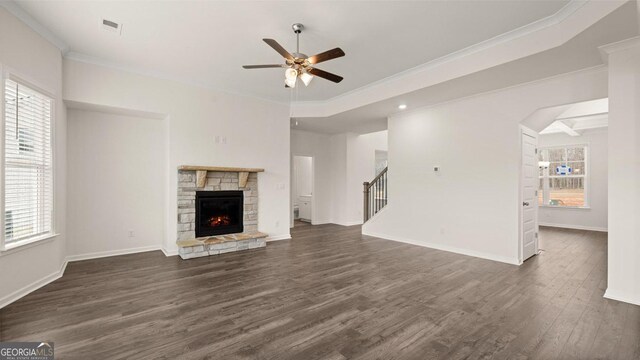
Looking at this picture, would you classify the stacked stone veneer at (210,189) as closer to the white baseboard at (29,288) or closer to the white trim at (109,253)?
the white trim at (109,253)

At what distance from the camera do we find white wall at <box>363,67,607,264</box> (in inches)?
175

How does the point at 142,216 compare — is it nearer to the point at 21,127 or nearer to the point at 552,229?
the point at 21,127

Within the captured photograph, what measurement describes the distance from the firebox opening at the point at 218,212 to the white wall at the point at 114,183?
77 centimetres

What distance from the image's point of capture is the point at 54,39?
369cm

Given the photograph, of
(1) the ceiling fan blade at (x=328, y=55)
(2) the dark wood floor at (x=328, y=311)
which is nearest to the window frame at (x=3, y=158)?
(2) the dark wood floor at (x=328, y=311)

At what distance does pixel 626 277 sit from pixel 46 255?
7.08 meters

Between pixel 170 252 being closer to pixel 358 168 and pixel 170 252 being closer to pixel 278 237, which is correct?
pixel 278 237

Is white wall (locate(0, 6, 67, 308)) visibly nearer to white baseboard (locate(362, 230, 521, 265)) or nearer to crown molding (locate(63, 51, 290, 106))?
crown molding (locate(63, 51, 290, 106))

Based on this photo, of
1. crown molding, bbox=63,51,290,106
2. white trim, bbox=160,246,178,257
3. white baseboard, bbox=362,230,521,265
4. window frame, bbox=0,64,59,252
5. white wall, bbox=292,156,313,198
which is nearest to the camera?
window frame, bbox=0,64,59,252

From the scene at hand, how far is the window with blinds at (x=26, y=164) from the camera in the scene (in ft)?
10.4

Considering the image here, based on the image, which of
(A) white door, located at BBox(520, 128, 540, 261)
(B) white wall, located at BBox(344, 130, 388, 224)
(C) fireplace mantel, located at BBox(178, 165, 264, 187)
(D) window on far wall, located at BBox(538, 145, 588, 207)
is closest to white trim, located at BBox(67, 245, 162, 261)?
(C) fireplace mantel, located at BBox(178, 165, 264, 187)

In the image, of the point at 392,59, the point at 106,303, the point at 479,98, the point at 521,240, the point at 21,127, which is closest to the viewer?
the point at 106,303

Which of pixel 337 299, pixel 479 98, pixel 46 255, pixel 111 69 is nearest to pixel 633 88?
pixel 479 98

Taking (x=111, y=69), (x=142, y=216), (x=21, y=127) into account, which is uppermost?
(x=111, y=69)
